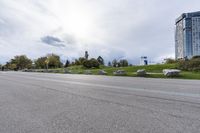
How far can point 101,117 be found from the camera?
454cm

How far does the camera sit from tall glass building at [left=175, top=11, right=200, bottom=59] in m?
69.2

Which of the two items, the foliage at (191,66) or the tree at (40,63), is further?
the tree at (40,63)

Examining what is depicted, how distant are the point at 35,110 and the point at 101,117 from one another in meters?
2.07

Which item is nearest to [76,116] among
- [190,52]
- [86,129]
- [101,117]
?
[101,117]

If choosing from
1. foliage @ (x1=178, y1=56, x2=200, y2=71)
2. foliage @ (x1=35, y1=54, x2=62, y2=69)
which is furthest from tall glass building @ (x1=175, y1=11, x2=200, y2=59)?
foliage @ (x1=35, y1=54, x2=62, y2=69)

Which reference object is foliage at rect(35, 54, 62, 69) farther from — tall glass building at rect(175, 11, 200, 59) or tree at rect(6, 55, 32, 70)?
tall glass building at rect(175, 11, 200, 59)

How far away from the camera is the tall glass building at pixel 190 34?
227ft

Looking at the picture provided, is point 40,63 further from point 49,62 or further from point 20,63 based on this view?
point 20,63

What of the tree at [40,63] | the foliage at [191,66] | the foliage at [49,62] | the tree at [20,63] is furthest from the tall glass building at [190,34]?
the tree at [20,63]

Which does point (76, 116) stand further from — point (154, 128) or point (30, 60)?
point (30, 60)

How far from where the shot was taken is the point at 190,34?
70625mm

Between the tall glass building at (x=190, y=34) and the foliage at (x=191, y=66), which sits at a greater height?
the tall glass building at (x=190, y=34)

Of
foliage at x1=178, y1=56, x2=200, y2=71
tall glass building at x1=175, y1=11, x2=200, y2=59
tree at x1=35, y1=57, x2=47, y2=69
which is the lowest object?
foliage at x1=178, y1=56, x2=200, y2=71

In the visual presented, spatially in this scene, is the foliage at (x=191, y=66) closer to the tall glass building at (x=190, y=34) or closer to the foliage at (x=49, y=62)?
the tall glass building at (x=190, y=34)
